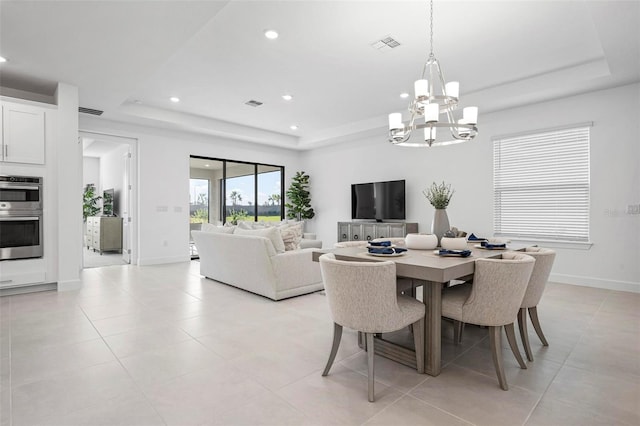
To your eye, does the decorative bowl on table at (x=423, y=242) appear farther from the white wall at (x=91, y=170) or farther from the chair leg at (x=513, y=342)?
the white wall at (x=91, y=170)

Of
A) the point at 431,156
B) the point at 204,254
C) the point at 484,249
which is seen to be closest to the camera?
the point at 484,249

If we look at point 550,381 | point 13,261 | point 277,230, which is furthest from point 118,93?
point 550,381

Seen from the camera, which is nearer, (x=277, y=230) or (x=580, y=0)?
(x=580, y=0)

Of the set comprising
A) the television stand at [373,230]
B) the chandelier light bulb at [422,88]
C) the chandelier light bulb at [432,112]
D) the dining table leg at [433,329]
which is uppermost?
the chandelier light bulb at [422,88]

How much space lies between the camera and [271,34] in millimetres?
3520

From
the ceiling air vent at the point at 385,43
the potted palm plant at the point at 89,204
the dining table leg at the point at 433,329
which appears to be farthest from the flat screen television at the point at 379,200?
the potted palm plant at the point at 89,204

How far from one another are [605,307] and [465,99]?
11.1 ft

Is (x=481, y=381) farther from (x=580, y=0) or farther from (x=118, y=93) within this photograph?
(x=118, y=93)

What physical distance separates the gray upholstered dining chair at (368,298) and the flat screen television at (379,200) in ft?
16.1

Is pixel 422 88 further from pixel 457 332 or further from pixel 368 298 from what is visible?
pixel 457 332

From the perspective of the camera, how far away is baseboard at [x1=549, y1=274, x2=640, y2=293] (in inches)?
174

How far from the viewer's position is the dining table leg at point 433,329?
2.20 meters

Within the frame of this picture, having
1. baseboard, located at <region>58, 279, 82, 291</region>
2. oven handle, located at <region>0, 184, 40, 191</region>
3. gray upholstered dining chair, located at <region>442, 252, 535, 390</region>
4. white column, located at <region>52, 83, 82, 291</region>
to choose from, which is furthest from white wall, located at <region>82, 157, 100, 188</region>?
gray upholstered dining chair, located at <region>442, 252, 535, 390</region>

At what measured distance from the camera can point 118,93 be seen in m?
4.77
